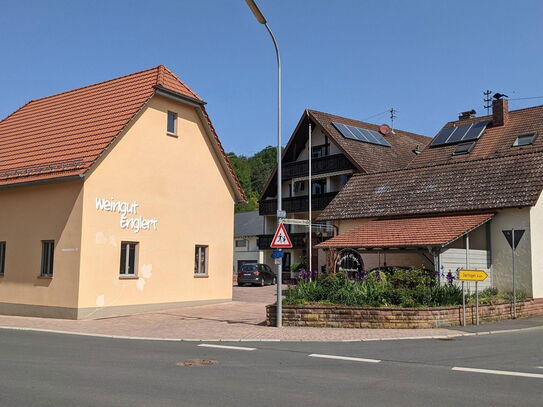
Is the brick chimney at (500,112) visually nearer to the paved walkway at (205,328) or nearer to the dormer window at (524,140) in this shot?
the dormer window at (524,140)

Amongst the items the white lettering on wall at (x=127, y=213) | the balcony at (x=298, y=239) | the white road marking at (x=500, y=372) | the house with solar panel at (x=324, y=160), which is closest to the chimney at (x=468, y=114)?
the house with solar panel at (x=324, y=160)

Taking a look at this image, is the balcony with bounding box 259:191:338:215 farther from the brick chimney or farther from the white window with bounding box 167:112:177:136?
the white window with bounding box 167:112:177:136

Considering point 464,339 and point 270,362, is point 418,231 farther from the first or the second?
point 270,362

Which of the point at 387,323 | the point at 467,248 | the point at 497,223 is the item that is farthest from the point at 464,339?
the point at 497,223

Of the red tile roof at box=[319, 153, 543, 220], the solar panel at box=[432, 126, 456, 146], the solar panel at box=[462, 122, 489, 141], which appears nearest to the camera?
the red tile roof at box=[319, 153, 543, 220]

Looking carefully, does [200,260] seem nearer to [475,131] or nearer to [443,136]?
[443,136]

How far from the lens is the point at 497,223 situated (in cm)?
2123

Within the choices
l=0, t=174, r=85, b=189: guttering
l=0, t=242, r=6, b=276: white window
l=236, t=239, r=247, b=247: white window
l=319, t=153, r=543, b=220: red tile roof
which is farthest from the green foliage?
l=236, t=239, r=247, b=247: white window

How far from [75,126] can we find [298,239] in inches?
1033

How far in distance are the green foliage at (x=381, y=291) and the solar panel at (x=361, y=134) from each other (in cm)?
2598

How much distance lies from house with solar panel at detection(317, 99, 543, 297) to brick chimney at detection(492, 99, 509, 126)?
11.5 metres

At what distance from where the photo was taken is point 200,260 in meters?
23.8

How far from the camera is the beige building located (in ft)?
63.2

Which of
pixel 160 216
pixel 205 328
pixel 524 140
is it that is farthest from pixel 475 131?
pixel 205 328
